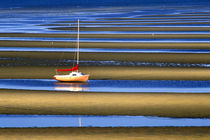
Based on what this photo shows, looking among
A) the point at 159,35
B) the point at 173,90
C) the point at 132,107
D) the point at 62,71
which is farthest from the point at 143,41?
the point at 132,107

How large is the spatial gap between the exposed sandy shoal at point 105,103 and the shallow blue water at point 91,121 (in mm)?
577

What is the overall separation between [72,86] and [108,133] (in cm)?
978

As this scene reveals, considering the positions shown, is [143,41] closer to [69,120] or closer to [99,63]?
A: [99,63]

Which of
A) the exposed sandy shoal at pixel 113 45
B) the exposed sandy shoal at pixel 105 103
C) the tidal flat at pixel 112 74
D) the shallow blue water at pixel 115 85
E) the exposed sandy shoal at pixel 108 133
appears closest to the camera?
the exposed sandy shoal at pixel 108 133

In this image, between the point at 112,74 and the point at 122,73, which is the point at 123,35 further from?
the point at 112,74

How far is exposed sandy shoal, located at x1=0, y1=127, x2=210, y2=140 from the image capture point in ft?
58.0

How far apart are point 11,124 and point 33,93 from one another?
18.0ft

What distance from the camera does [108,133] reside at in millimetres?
18203

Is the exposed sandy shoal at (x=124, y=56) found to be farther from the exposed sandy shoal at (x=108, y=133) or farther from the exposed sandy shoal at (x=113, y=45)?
the exposed sandy shoal at (x=108, y=133)

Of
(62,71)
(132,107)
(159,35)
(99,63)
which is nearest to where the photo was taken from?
(132,107)

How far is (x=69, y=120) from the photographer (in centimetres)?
2014

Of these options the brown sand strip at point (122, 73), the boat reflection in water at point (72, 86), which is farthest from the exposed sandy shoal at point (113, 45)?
the boat reflection in water at point (72, 86)

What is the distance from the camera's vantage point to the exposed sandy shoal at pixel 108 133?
17672 mm

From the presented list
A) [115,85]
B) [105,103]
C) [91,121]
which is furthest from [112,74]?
[91,121]
